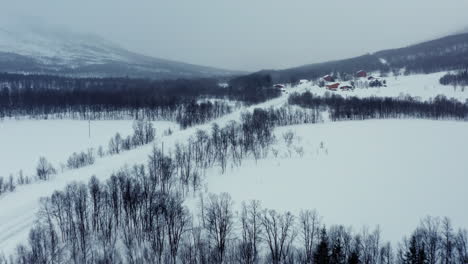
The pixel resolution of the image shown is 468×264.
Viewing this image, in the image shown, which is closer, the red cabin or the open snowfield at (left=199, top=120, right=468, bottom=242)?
the open snowfield at (left=199, top=120, right=468, bottom=242)

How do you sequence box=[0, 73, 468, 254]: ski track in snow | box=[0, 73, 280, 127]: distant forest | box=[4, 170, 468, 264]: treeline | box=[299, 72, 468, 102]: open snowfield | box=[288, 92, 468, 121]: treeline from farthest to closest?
box=[299, 72, 468, 102]: open snowfield
box=[0, 73, 280, 127]: distant forest
box=[288, 92, 468, 121]: treeline
box=[0, 73, 468, 254]: ski track in snow
box=[4, 170, 468, 264]: treeline

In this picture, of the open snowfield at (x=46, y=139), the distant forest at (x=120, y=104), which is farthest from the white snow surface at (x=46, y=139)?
the distant forest at (x=120, y=104)

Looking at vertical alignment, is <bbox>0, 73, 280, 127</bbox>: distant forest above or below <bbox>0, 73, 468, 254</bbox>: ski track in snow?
above

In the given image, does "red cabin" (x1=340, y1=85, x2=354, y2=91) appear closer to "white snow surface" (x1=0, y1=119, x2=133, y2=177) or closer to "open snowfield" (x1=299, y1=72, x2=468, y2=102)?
"open snowfield" (x1=299, y1=72, x2=468, y2=102)

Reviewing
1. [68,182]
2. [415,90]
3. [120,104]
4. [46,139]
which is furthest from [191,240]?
[415,90]

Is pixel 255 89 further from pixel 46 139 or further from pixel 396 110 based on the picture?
pixel 46 139

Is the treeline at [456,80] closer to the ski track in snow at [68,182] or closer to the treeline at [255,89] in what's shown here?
the ski track in snow at [68,182]

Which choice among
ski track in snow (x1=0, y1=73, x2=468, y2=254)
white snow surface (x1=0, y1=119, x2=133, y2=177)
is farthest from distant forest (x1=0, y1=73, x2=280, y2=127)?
ski track in snow (x1=0, y1=73, x2=468, y2=254)

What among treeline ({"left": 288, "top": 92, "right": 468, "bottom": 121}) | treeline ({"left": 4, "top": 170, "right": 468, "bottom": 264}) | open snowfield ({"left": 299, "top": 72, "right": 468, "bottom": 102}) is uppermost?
open snowfield ({"left": 299, "top": 72, "right": 468, "bottom": 102})
